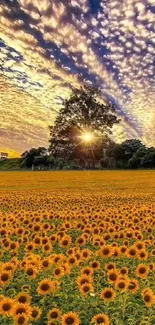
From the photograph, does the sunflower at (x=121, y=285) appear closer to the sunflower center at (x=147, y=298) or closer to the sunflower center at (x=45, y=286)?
the sunflower center at (x=147, y=298)

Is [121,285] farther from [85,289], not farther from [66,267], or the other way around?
[66,267]

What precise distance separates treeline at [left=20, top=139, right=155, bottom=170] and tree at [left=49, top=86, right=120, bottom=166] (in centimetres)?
137

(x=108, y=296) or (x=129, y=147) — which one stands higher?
(x=129, y=147)

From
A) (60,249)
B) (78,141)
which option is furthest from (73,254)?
(78,141)

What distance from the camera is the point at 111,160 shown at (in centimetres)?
9812

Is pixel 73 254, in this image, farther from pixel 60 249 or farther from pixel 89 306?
pixel 60 249

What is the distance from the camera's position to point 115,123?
91500mm

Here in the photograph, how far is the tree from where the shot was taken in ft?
294

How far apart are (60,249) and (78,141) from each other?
261ft

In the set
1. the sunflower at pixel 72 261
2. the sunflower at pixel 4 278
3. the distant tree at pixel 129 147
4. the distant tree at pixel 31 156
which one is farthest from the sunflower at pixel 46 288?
the distant tree at pixel 31 156

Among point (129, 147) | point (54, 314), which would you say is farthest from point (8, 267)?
point (129, 147)

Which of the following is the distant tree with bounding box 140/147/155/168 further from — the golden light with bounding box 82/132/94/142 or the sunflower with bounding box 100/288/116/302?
the sunflower with bounding box 100/288/116/302

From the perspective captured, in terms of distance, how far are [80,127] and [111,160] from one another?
40.1 feet

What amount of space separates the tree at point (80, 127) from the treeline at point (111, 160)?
1366 mm
